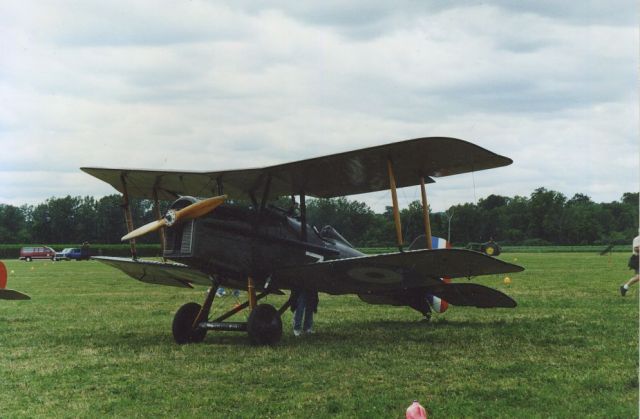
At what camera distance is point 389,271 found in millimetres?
9016

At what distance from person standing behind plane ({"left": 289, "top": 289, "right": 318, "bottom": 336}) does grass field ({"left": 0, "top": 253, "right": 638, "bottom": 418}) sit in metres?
0.25

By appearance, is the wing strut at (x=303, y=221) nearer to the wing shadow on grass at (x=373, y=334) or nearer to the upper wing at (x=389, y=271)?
the upper wing at (x=389, y=271)

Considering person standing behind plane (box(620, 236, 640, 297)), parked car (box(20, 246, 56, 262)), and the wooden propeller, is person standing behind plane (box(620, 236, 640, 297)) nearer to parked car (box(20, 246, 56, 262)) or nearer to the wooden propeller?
the wooden propeller

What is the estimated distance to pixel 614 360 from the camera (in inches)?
278

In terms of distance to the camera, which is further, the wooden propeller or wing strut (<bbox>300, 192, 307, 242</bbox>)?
wing strut (<bbox>300, 192, 307, 242</bbox>)

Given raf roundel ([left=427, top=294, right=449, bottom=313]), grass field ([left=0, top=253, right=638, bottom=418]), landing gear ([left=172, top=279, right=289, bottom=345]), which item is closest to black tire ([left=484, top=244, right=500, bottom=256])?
grass field ([left=0, top=253, right=638, bottom=418])

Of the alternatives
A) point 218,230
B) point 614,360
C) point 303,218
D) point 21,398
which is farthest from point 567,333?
point 21,398

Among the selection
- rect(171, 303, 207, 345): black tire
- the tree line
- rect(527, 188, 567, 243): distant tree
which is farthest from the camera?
rect(527, 188, 567, 243): distant tree

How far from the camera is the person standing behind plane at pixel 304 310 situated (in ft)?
33.8

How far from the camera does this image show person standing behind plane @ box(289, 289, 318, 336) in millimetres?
10289

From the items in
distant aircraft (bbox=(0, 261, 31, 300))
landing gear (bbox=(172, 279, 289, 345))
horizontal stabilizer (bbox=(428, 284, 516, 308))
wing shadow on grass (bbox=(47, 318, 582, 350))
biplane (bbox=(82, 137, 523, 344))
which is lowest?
wing shadow on grass (bbox=(47, 318, 582, 350))

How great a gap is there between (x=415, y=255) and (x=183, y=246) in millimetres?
3107

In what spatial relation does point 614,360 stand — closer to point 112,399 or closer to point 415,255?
point 415,255

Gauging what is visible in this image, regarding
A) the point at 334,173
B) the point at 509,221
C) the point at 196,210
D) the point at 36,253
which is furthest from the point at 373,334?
the point at 509,221
